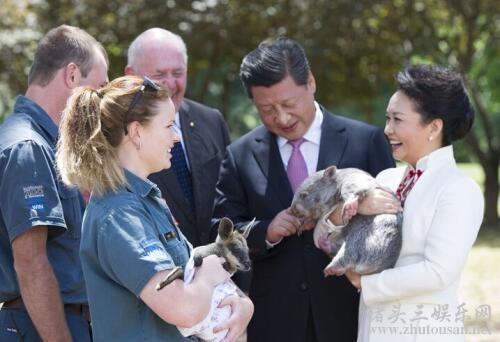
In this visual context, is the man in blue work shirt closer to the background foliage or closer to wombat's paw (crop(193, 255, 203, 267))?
wombat's paw (crop(193, 255, 203, 267))

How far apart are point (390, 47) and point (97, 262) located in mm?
16108

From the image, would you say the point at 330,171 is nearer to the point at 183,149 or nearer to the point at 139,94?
the point at 139,94

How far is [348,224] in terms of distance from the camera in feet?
13.5

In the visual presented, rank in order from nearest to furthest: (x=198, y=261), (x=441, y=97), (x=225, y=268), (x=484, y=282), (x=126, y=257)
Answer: (x=126, y=257) < (x=198, y=261) < (x=225, y=268) < (x=441, y=97) < (x=484, y=282)

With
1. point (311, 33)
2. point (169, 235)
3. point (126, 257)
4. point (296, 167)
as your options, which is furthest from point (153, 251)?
point (311, 33)

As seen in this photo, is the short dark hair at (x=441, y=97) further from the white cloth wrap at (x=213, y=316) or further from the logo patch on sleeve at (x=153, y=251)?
the logo patch on sleeve at (x=153, y=251)

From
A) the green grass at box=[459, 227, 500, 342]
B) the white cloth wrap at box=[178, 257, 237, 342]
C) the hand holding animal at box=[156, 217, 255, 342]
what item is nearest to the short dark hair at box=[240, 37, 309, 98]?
the hand holding animal at box=[156, 217, 255, 342]

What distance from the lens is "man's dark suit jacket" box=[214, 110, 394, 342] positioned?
180 inches

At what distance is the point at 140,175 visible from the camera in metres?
3.21

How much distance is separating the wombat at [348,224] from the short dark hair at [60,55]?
141cm

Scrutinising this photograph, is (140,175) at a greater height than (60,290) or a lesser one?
greater

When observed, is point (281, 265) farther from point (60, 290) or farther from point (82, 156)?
point (82, 156)

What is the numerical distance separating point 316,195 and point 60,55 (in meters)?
1.60

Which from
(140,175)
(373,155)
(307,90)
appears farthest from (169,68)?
(140,175)
